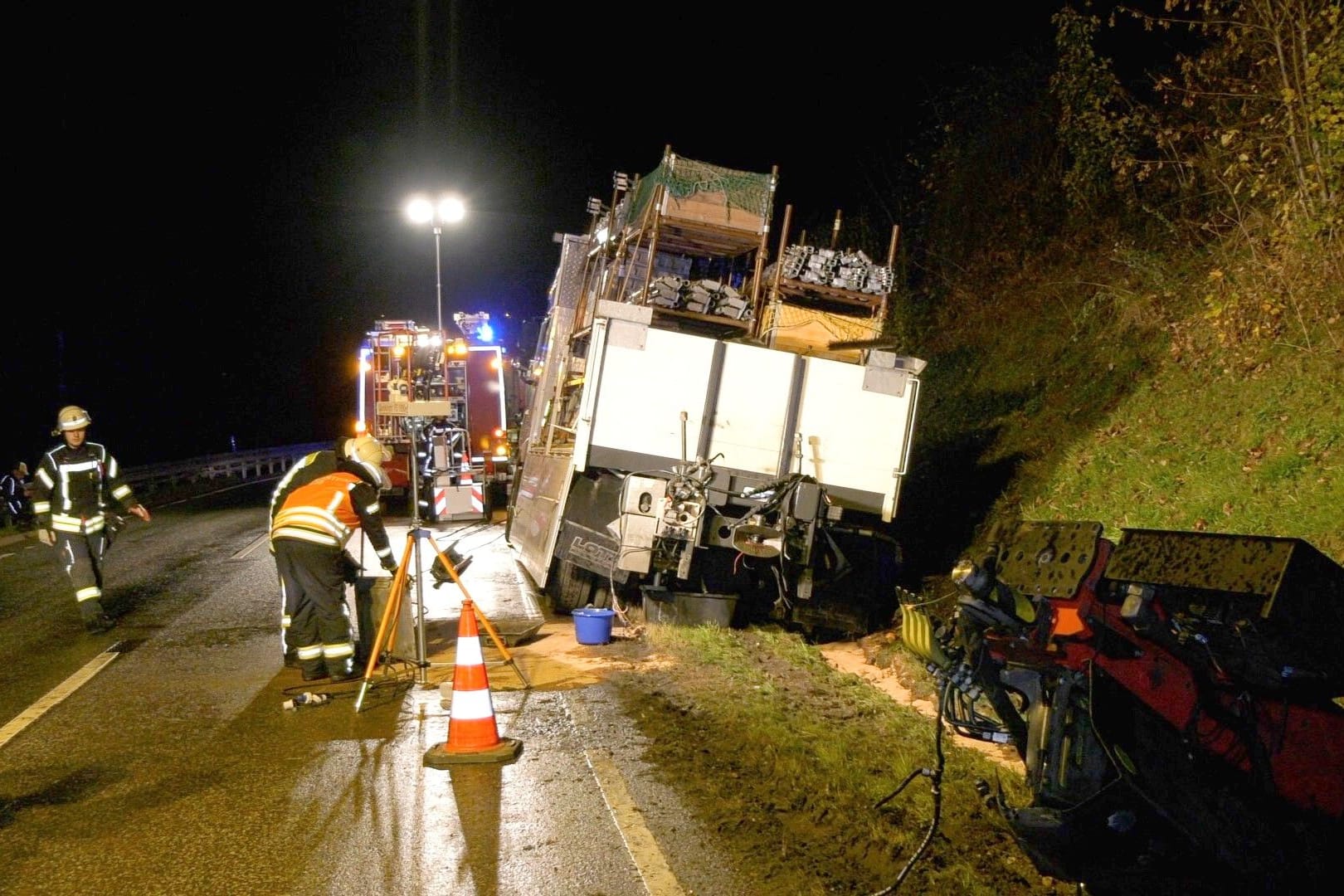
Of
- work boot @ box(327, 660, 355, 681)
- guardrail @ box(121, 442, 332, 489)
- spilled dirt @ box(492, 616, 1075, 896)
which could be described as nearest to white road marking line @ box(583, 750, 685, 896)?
spilled dirt @ box(492, 616, 1075, 896)

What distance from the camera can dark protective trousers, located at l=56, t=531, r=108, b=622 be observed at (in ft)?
25.2

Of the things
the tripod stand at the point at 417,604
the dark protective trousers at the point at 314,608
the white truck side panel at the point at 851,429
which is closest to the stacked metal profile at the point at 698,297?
the white truck side panel at the point at 851,429

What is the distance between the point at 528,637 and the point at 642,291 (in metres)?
3.94

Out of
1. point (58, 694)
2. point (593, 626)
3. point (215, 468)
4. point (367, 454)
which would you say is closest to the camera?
point (58, 694)

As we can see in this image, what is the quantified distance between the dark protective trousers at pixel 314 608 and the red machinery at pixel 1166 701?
4397mm

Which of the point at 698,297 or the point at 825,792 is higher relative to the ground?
the point at 698,297

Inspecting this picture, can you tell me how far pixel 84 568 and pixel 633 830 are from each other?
6065mm

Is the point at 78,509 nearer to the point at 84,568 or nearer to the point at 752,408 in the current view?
the point at 84,568

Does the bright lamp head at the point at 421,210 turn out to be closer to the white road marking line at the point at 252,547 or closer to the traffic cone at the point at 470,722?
the white road marking line at the point at 252,547

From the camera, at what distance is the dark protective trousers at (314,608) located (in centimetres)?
627

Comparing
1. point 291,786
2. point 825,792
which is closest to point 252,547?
point 291,786

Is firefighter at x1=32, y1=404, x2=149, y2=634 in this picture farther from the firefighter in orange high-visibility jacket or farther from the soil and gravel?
the soil and gravel

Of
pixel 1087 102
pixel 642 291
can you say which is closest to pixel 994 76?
pixel 1087 102

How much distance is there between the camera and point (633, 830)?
4.05 meters
